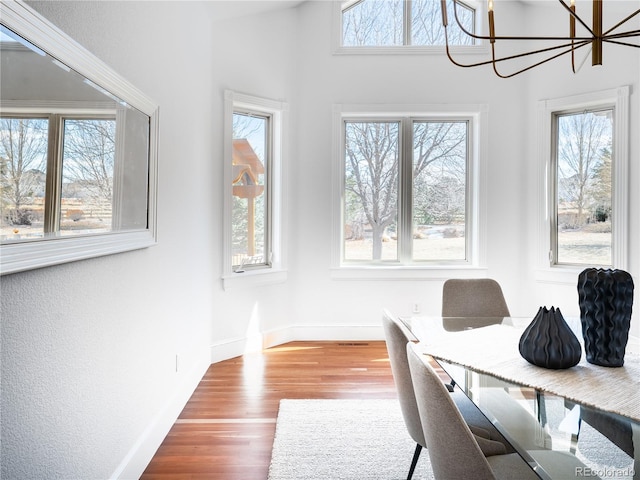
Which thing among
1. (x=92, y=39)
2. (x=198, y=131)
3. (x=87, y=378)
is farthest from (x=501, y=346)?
(x=198, y=131)

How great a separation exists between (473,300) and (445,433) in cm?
172

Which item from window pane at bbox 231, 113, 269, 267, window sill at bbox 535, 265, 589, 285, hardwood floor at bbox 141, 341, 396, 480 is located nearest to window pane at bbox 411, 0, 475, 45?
window pane at bbox 231, 113, 269, 267

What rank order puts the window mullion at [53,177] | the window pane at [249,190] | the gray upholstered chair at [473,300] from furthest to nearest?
the window pane at [249,190] < the gray upholstered chair at [473,300] < the window mullion at [53,177]

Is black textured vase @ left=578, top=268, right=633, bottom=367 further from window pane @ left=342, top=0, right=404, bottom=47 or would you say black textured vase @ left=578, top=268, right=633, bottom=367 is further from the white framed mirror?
window pane @ left=342, top=0, right=404, bottom=47

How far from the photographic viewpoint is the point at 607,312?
149cm

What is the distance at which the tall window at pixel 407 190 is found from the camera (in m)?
4.31

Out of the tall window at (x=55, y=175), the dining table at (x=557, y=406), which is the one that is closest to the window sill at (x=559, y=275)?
the dining table at (x=557, y=406)

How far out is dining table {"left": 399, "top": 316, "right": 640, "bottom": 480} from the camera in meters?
1.03

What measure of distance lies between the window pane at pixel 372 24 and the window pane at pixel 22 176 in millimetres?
3628

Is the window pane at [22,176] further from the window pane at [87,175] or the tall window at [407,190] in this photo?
the tall window at [407,190]

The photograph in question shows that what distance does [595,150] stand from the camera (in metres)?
3.89

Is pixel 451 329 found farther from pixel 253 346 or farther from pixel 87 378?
pixel 253 346

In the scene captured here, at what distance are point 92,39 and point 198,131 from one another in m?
1.58

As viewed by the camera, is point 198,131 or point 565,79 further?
point 565,79
